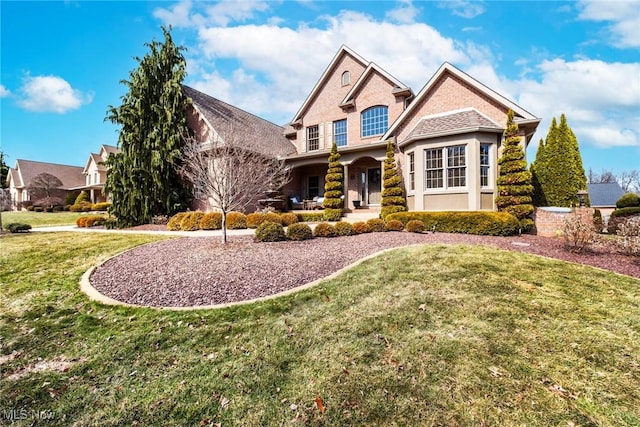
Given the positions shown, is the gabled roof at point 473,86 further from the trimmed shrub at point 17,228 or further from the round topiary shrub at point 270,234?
the trimmed shrub at point 17,228

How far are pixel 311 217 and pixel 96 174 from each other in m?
33.2

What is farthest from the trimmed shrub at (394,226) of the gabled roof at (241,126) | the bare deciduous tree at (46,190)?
the bare deciduous tree at (46,190)

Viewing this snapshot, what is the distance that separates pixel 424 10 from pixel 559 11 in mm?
4168

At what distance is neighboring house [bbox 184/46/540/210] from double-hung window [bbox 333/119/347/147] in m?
0.07

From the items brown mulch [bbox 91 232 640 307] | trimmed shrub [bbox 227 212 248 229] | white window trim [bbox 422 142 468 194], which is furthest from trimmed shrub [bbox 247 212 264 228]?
white window trim [bbox 422 142 468 194]

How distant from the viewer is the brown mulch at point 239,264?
5.77 metres

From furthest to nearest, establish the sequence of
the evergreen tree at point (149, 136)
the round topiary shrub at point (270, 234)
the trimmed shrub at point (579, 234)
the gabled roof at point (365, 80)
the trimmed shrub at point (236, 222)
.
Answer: the gabled roof at point (365, 80) → the evergreen tree at point (149, 136) → the trimmed shrub at point (236, 222) → the round topiary shrub at point (270, 234) → the trimmed shrub at point (579, 234)

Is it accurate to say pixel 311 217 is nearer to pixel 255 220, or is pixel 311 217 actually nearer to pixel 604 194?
pixel 255 220

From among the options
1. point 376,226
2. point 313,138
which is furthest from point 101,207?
point 376,226

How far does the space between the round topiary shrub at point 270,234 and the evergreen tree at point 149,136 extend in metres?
9.74

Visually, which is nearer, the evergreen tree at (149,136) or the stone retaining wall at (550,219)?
the stone retaining wall at (550,219)

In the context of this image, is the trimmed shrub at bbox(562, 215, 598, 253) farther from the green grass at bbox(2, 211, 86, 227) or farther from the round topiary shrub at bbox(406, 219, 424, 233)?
the green grass at bbox(2, 211, 86, 227)

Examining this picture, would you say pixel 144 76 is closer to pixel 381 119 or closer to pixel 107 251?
pixel 107 251

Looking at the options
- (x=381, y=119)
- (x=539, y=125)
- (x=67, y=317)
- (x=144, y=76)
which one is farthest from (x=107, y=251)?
(x=539, y=125)
